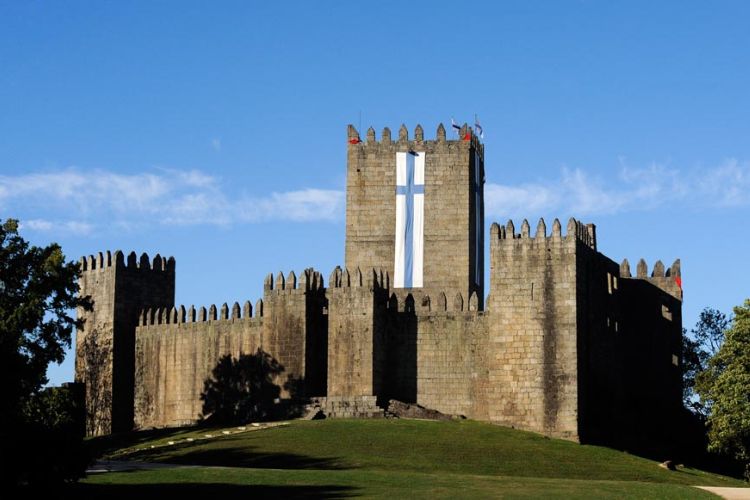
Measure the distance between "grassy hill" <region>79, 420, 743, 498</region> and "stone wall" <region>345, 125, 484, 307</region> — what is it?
14.8m

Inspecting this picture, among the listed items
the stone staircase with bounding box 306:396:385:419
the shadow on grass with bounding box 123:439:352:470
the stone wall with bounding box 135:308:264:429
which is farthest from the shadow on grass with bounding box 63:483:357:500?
the stone wall with bounding box 135:308:264:429

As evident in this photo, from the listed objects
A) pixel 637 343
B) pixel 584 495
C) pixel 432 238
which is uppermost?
pixel 432 238

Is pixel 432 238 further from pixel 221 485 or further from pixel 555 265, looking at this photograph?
pixel 221 485

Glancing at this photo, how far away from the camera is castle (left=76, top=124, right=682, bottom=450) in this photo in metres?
57.8

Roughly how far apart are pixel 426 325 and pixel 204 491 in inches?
962

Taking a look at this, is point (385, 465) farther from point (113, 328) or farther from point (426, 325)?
point (113, 328)

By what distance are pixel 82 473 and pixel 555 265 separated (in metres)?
26.3

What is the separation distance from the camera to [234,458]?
160 feet

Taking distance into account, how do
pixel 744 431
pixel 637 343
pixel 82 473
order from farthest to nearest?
1. pixel 637 343
2. pixel 744 431
3. pixel 82 473

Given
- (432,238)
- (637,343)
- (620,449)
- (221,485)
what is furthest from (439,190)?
(221,485)

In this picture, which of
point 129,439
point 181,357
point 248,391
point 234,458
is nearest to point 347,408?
point 248,391

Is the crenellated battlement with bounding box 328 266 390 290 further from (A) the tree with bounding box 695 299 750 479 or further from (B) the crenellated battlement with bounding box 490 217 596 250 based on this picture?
(A) the tree with bounding box 695 299 750 479

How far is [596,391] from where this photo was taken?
197 feet

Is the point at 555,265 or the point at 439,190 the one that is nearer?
the point at 555,265
